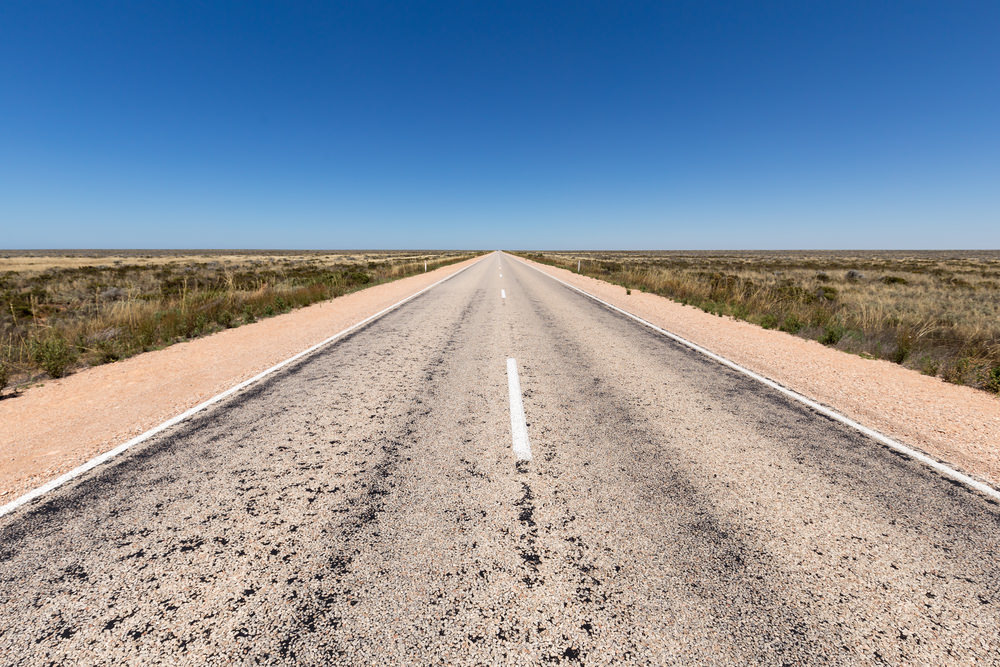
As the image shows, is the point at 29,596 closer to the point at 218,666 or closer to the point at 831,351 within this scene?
the point at 218,666

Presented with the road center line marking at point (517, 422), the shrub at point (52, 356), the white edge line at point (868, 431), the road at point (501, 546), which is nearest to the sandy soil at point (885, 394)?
the white edge line at point (868, 431)

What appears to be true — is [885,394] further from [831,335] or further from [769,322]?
[769,322]

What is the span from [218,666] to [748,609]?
8.33 ft

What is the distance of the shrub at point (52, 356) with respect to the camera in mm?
5844

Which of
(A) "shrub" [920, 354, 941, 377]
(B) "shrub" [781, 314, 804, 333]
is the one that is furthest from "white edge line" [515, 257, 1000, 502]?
(B) "shrub" [781, 314, 804, 333]

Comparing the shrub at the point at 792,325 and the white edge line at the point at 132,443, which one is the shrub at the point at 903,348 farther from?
the white edge line at the point at 132,443

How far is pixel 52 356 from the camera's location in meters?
5.89

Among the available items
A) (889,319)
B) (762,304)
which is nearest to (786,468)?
(889,319)

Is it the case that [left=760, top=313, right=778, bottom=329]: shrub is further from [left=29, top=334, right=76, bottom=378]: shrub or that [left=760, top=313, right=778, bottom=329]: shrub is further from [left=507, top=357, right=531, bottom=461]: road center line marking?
[left=29, top=334, right=76, bottom=378]: shrub

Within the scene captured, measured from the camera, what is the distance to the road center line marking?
3.59 meters

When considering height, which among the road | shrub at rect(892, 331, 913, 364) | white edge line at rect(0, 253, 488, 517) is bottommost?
the road

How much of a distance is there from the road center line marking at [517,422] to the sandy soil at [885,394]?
12.4 ft

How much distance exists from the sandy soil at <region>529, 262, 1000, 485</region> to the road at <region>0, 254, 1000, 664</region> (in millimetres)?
599

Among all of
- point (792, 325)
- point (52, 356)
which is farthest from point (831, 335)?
point (52, 356)
